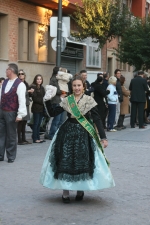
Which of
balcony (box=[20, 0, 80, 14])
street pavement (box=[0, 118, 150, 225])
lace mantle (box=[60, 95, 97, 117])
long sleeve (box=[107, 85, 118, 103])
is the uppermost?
balcony (box=[20, 0, 80, 14])

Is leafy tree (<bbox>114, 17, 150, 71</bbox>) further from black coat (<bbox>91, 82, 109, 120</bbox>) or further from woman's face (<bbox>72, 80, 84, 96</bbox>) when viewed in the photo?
woman's face (<bbox>72, 80, 84, 96</bbox>)

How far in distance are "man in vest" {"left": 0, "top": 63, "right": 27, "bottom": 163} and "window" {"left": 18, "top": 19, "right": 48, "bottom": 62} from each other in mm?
13160

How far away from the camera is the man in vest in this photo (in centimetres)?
1169

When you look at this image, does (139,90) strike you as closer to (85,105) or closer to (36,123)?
(36,123)

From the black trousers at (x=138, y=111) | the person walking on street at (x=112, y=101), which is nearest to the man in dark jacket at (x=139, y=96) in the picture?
the black trousers at (x=138, y=111)

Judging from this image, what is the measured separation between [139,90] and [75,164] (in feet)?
43.7

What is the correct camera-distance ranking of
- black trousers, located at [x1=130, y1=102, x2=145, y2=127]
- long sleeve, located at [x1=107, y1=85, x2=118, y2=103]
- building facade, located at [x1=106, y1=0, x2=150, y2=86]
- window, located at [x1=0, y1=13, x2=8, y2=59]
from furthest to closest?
building facade, located at [x1=106, y1=0, x2=150, y2=86], window, located at [x1=0, y1=13, x2=8, y2=59], black trousers, located at [x1=130, y1=102, x2=145, y2=127], long sleeve, located at [x1=107, y1=85, x2=118, y2=103]

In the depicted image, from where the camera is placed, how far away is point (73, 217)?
23.6 ft

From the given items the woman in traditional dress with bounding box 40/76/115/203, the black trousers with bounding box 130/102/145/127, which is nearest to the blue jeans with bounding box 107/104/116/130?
the black trousers with bounding box 130/102/145/127

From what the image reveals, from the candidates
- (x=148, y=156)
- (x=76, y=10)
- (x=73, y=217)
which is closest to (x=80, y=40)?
(x=76, y=10)

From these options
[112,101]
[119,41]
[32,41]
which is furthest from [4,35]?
[119,41]

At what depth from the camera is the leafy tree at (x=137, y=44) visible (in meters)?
31.1

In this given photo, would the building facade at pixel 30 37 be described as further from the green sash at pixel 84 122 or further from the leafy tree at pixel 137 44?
the green sash at pixel 84 122

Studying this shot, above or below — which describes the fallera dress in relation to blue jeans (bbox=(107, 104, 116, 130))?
above
